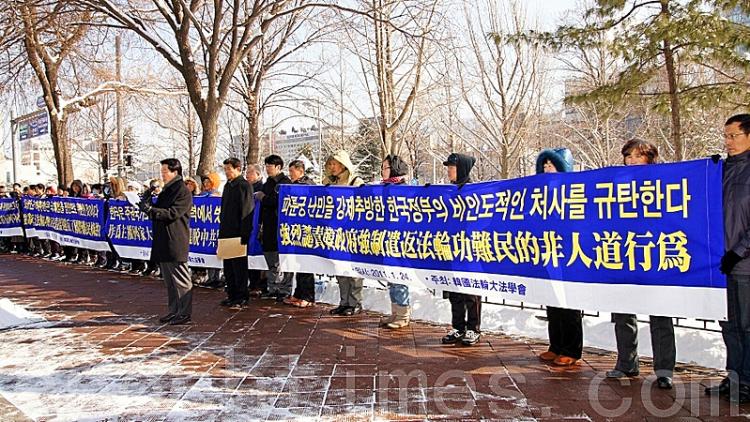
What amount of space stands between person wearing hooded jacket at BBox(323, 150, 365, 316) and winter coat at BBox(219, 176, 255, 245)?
1040 mm

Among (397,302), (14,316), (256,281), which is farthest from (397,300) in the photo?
(14,316)

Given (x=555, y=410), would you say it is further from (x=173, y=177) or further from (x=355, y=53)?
(x=355, y=53)

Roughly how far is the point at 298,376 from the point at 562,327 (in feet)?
7.75

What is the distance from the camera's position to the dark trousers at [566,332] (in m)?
5.32

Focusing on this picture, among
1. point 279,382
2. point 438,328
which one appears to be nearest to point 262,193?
point 438,328

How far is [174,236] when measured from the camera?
6.96 metres

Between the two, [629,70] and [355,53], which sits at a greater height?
[355,53]

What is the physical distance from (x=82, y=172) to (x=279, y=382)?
83.2 m

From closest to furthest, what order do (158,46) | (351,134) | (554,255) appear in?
(554,255) → (158,46) → (351,134)

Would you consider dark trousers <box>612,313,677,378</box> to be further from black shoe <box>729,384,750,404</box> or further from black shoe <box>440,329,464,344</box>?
black shoe <box>440,329,464,344</box>

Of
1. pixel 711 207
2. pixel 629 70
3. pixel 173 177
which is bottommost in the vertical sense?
pixel 711 207

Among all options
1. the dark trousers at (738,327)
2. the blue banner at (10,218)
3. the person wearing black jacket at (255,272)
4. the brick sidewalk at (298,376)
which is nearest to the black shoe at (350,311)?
the brick sidewalk at (298,376)

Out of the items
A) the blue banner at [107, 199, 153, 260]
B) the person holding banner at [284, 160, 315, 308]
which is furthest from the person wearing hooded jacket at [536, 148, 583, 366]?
the blue banner at [107, 199, 153, 260]

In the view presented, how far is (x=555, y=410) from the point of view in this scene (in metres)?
4.23
